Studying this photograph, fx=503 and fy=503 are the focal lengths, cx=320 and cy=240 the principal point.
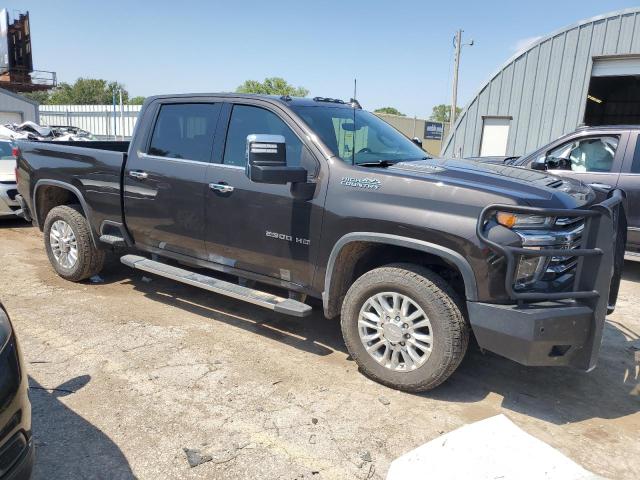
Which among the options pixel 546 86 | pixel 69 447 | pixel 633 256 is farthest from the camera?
pixel 546 86

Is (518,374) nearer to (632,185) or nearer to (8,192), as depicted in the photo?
(632,185)

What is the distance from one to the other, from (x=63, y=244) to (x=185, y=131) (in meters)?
2.08

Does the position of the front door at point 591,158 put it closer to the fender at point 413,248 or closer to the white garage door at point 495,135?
the fender at point 413,248

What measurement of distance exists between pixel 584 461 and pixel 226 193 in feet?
9.98

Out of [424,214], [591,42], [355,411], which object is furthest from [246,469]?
[591,42]

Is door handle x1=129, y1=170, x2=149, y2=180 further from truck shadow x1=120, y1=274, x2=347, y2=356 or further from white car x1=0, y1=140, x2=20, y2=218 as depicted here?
white car x1=0, y1=140, x2=20, y2=218

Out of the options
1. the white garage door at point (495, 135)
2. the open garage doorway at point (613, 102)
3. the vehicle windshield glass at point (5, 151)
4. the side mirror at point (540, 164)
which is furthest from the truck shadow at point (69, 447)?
the open garage doorway at point (613, 102)

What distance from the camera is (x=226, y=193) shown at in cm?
409

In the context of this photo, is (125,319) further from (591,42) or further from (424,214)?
(591,42)

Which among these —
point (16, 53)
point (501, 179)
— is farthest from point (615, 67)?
point (16, 53)

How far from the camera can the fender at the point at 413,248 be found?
3.03 meters

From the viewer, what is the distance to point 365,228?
3406 mm

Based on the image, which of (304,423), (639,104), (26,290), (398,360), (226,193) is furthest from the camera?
(639,104)

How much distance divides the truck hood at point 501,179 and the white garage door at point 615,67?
35.9ft
